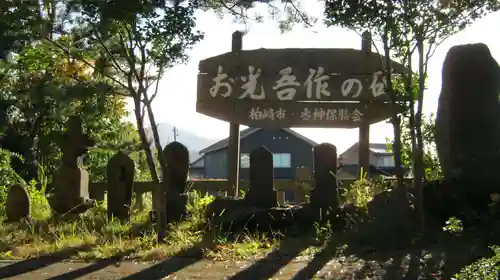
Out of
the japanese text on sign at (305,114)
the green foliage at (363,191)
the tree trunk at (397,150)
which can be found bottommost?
the green foliage at (363,191)

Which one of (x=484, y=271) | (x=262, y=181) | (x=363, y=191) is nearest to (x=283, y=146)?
(x=363, y=191)

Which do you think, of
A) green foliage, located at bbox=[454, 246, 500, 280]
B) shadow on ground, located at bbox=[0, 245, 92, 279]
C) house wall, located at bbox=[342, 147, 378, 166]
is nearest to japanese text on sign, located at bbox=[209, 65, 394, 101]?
shadow on ground, located at bbox=[0, 245, 92, 279]

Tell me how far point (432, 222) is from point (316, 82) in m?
3.30

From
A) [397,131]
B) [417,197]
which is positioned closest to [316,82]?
[397,131]

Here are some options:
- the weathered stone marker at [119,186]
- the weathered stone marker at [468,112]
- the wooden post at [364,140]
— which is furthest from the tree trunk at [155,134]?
the wooden post at [364,140]

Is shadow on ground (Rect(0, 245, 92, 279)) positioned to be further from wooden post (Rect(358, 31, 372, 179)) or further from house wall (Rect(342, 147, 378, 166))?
house wall (Rect(342, 147, 378, 166))

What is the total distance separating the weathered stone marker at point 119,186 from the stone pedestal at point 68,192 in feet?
1.75

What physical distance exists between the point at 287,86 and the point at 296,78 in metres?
0.20

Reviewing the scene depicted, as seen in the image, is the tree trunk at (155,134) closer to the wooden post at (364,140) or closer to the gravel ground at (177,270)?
the gravel ground at (177,270)

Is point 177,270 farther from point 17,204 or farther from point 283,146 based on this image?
point 283,146

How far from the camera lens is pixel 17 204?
23.4 feet

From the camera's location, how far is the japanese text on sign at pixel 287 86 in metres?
8.54

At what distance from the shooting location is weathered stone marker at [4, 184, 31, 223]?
713cm

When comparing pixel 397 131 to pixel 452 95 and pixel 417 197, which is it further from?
pixel 452 95
